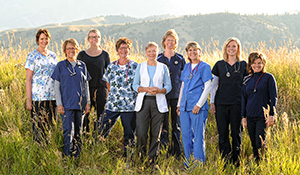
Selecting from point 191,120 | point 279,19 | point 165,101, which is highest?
point 279,19

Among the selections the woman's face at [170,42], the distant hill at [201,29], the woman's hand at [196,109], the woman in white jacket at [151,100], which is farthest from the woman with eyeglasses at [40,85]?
the distant hill at [201,29]

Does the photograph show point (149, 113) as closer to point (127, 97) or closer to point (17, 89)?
point (127, 97)

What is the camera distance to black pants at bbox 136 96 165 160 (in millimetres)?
4566

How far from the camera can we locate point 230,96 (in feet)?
14.4

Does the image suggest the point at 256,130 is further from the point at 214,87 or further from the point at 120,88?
the point at 120,88

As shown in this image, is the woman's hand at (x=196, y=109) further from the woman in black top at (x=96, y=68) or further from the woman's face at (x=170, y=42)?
the woman in black top at (x=96, y=68)

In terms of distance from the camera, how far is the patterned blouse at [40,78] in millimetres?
4672

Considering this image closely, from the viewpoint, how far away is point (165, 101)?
15.1 ft

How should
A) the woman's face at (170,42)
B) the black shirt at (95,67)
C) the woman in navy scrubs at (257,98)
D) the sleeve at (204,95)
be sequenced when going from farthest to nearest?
1. the black shirt at (95,67)
2. the woman's face at (170,42)
3. the sleeve at (204,95)
4. the woman in navy scrubs at (257,98)

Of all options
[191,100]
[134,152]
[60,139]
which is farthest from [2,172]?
[191,100]

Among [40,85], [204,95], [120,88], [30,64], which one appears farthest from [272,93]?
[30,64]

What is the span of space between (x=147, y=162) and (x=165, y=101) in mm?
981

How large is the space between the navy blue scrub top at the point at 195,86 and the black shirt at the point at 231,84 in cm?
21

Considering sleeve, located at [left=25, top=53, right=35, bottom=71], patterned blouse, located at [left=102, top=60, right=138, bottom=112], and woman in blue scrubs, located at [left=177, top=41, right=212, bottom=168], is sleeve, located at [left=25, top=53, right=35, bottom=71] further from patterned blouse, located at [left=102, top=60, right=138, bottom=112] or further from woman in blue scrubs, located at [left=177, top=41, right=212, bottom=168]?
woman in blue scrubs, located at [left=177, top=41, right=212, bottom=168]
